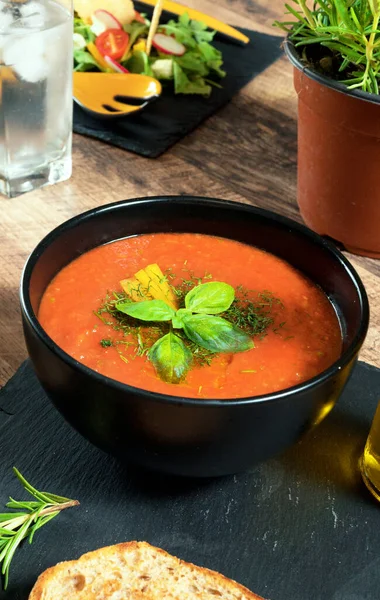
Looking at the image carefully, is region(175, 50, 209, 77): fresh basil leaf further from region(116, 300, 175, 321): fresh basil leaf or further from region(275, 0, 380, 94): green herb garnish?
region(116, 300, 175, 321): fresh basil leaf

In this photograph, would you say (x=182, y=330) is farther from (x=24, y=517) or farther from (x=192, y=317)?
(x=24, y=517)

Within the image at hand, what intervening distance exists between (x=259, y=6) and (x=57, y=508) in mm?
2436

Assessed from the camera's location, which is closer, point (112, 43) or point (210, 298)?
point (210, 298)

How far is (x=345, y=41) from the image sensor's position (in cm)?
188

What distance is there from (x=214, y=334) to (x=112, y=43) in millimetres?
1574

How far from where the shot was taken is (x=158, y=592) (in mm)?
1302

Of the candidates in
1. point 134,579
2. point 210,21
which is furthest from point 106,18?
point 134,579

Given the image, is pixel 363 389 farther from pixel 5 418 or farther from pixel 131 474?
pixel 5 418

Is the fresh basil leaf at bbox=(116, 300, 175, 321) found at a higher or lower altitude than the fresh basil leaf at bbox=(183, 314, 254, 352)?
higher

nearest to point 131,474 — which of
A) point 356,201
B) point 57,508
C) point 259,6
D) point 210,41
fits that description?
point 57,508

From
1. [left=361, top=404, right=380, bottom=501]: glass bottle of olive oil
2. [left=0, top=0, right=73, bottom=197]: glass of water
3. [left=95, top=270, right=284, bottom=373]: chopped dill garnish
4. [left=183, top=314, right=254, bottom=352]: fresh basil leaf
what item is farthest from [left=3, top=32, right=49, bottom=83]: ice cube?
[left=361, top=404, right=380, bottom=501]: glass bottle of olive oil

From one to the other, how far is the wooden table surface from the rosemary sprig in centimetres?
48

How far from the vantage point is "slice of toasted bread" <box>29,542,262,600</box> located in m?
1.29

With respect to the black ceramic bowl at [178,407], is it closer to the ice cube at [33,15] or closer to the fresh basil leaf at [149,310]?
the fresh basil leaf at [149,310]
